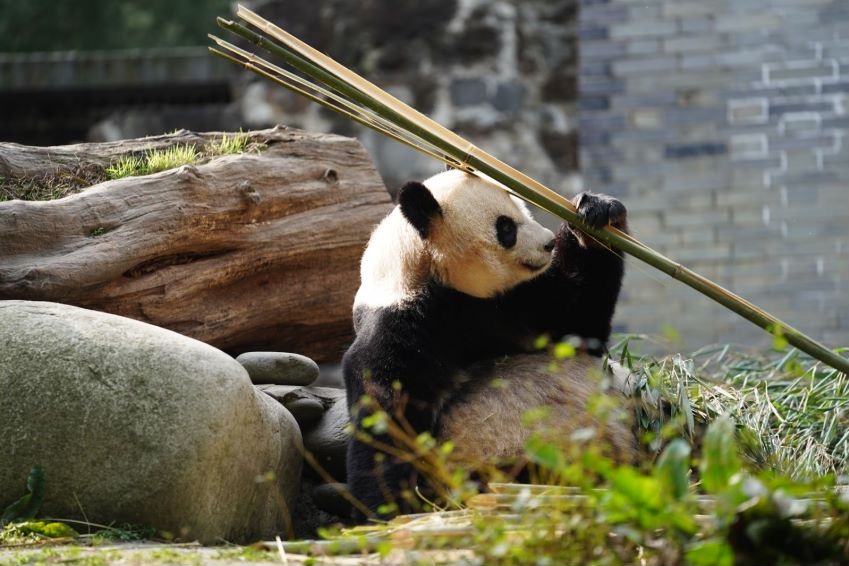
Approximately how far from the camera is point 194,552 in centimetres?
320

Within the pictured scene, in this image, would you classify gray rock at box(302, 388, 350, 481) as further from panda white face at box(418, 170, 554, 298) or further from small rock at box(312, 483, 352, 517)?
panda white face at box(418, 170, 554, 298)

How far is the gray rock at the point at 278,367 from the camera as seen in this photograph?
197 inches

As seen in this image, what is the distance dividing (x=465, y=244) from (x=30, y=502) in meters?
1.78

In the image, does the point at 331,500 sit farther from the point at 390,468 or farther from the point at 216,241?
the point at 216,241

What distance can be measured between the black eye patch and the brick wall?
183 inches

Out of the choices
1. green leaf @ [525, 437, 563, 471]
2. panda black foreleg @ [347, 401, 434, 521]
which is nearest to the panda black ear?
panda black foreleg @ [347, 401, 434, 521]

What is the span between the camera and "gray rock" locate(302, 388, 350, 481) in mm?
4883

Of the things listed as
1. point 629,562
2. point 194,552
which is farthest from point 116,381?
point 629,562

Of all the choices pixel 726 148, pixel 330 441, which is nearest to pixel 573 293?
pixel 330 441

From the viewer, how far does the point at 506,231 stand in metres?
4.13

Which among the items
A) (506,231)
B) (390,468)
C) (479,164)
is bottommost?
(390,468)

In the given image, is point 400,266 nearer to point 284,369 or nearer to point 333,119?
point 284,369

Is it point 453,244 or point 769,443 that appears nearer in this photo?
point 453,244

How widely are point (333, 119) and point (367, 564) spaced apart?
768 cm
